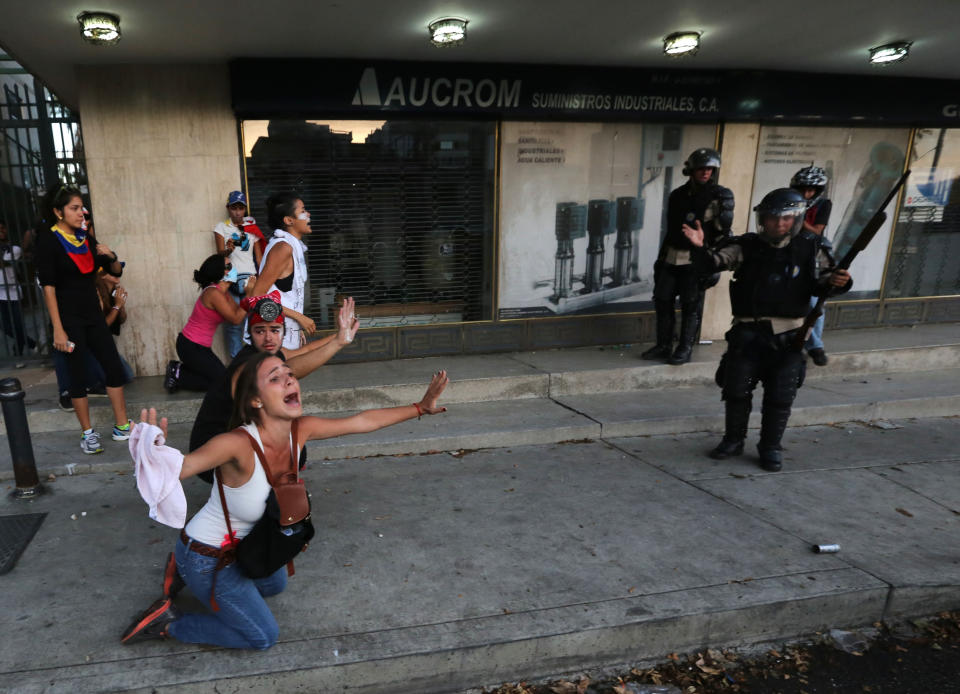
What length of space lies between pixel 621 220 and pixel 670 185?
724mm

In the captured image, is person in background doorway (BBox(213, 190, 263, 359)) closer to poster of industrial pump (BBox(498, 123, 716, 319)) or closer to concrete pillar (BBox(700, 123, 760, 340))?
poster of industrial pump (BBox(498, 123, 716, 319))

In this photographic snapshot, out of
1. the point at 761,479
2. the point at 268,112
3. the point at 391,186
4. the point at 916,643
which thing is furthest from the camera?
the point at 391,186

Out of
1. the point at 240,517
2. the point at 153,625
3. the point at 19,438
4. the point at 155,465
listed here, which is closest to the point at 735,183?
the point at 240,517

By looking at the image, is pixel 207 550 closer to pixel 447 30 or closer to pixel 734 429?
pixel 734 429

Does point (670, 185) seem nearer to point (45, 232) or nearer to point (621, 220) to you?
point (621, 220)

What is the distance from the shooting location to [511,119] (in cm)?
701

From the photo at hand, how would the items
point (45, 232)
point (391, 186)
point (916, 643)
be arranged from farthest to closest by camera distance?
1. point (391, 186)
2. point (45, 232)
3. point (916, 643)

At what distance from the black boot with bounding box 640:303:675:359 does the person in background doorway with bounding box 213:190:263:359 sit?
4205 millimetres

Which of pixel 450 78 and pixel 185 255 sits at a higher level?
pixel 450 78

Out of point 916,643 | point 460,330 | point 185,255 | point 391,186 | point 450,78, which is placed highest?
point 450,78

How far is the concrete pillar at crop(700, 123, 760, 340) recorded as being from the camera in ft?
25.0

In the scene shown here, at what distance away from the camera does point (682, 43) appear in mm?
5883

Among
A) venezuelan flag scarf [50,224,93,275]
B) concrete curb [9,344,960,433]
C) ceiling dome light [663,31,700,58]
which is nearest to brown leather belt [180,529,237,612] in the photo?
venezuelan flag scarf [50,224,93,275]

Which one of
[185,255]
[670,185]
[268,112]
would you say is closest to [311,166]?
[268,112]
